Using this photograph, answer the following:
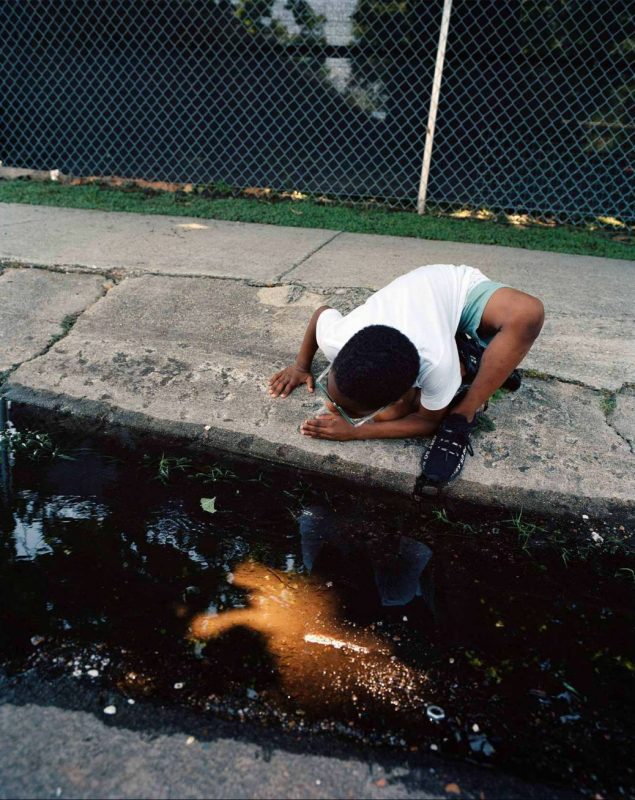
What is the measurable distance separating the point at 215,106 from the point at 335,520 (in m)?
4.08

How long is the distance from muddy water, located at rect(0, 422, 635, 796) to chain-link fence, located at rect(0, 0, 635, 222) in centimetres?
345

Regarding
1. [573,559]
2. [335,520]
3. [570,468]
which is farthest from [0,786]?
[570,468]

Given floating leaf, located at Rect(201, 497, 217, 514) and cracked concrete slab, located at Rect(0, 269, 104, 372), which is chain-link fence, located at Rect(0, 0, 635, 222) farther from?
floating leaf, located at Rect(201, 497, 217, 514)

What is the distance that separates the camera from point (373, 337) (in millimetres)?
2123

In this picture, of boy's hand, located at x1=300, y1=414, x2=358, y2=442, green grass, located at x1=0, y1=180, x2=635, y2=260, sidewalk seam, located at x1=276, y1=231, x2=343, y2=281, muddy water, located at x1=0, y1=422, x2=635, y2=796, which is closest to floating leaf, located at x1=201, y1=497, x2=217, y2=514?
muddy water, located at x1=0, y1=422, x2=635, y2=796

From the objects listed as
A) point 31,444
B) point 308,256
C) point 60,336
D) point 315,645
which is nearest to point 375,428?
point 315,645

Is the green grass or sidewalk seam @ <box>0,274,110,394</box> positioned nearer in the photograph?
sidewalk seam @ <box>0,274,110,394</box>

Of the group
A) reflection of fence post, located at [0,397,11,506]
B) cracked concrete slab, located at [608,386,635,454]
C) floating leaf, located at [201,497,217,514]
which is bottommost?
reflection of fence post, located at [0,397,11,506]

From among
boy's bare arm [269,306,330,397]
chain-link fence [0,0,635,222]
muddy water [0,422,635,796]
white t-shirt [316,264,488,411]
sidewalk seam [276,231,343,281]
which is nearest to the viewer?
muddy water [0,422,635,796]

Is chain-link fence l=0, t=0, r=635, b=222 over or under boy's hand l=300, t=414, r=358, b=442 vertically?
over

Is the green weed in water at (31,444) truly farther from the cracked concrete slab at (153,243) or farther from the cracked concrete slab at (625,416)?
the cracked concrete slab at (625,416)

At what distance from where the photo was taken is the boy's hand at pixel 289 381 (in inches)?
109

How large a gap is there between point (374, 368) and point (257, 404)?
81 centimetres

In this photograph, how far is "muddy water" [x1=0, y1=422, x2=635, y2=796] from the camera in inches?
61.6
